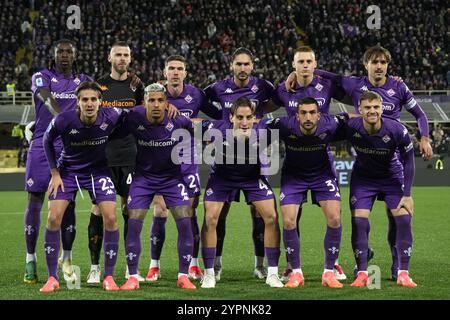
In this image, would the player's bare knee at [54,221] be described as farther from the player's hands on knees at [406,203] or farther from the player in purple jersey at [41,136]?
the player's hands on knees at [406,203]

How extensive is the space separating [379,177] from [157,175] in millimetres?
2163

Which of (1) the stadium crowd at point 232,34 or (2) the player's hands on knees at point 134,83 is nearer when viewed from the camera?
(2) the player's hands on knees at point 134,83

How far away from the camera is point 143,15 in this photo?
108ft

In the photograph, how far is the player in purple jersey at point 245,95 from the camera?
859 cm

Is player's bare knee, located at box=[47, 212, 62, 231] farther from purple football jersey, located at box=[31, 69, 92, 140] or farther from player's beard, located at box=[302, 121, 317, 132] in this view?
player's beard, located at box=[302, 121, 317, 132]

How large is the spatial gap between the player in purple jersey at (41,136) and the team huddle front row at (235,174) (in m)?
0.58

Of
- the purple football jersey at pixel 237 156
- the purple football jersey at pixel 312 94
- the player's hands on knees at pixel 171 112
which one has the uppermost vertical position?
the purple football jersey at pixel 312 94

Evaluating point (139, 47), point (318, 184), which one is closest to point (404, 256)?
point (318, 184)

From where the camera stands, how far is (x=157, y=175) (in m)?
7.82

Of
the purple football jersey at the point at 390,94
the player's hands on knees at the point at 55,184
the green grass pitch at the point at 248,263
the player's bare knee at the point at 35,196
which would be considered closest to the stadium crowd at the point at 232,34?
the green grass pitch at the point at 248,263

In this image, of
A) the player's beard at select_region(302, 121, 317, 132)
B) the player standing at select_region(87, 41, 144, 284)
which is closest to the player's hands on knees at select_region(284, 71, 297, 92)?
the player's beard at select_region(302, 121, 317, 132)

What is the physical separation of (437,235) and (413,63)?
65.6 feet

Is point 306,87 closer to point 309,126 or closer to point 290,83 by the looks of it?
point 290,83

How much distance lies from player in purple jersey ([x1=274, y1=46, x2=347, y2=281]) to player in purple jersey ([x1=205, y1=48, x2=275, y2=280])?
0.19m
